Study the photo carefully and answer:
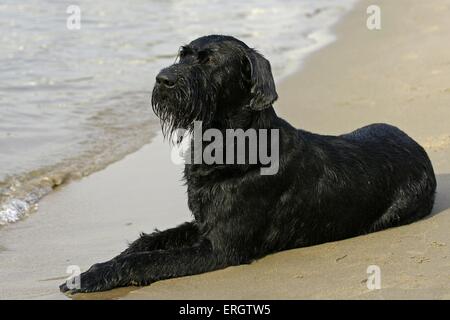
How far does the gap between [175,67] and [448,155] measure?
2.89 m

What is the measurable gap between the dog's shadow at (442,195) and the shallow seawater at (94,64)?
3068 millimetres

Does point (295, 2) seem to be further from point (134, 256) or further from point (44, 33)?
point (134, 256)

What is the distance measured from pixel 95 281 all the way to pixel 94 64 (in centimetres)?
735

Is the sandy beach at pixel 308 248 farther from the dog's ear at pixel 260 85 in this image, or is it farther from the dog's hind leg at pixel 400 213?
the dog's ear at pixel 260 85

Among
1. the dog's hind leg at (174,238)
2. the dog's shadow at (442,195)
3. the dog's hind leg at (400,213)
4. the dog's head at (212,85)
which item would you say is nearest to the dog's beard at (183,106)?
the dog's head at (212,85)

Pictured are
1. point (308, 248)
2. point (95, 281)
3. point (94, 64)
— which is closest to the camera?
point (95, 281)

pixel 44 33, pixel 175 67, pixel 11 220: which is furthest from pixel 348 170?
pixel 44 33

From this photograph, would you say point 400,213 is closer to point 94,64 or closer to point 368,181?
point 368,181

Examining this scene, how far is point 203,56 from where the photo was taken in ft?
16.8

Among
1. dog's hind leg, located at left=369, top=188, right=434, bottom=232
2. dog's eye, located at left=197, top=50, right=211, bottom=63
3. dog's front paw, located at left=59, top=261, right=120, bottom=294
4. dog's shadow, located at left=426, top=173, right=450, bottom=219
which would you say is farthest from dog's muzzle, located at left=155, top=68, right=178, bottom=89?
dog's shadow, located at left=426, top=173, right=450, bottom=219

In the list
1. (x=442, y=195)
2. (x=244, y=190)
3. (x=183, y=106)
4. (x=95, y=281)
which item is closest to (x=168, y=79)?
(x=183, y=106)

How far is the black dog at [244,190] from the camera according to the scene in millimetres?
4965

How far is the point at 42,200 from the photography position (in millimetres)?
6945

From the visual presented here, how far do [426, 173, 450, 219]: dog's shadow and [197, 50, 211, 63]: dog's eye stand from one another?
75.0 inches
